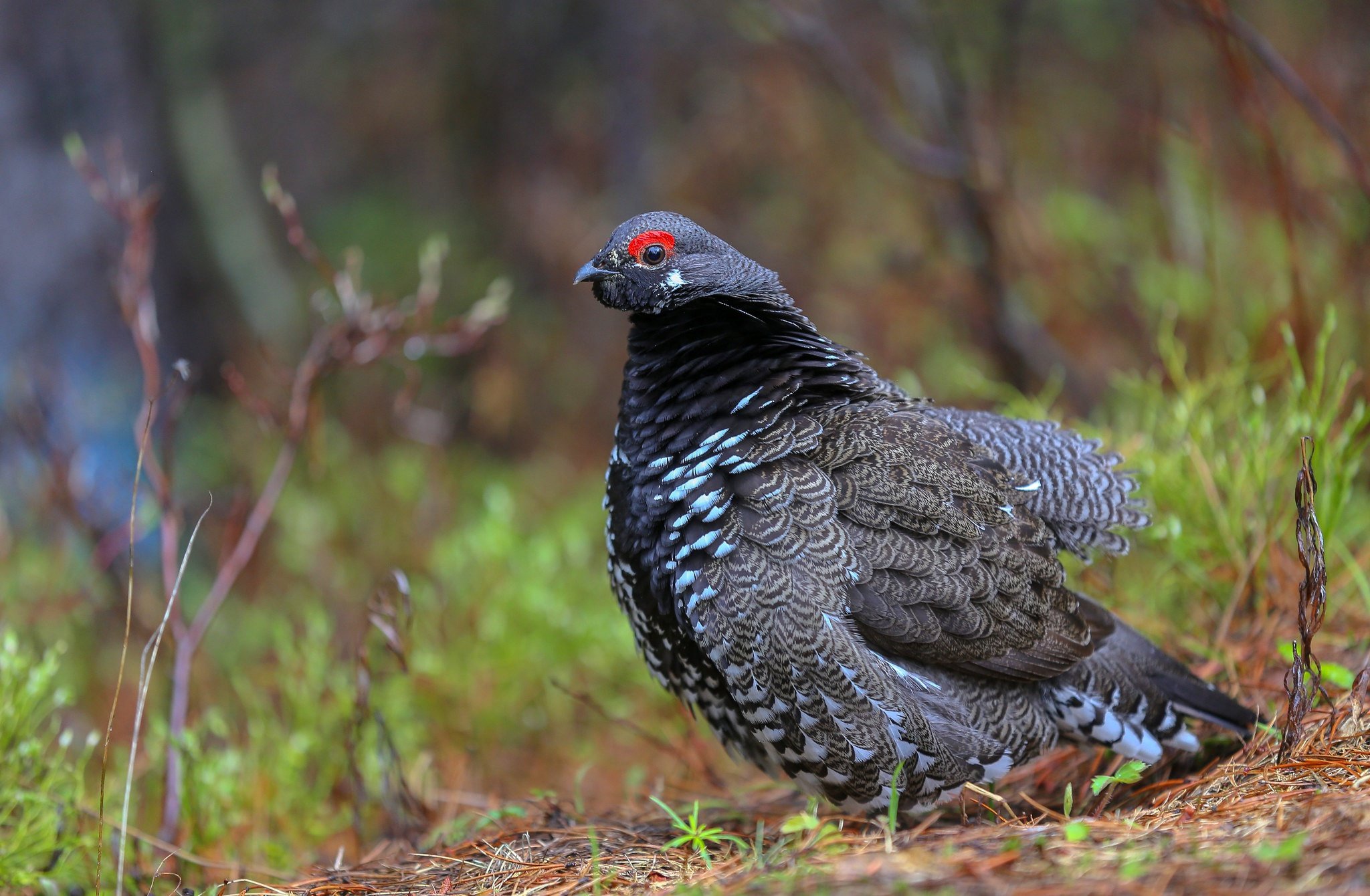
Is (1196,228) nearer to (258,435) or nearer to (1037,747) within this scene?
(1037,747)

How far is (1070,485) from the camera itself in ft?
10.5

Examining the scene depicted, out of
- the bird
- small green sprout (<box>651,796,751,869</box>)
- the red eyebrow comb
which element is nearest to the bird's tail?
the bird

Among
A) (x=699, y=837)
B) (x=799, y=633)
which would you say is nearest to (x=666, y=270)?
(x=799, y=633)

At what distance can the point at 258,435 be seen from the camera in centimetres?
709

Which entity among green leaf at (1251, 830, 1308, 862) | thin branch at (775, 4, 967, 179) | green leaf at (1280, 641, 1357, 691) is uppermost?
thin branch at (775, 4, 967, 179)

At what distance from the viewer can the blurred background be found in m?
3.71

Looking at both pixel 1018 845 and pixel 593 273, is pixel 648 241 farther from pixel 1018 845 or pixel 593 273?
pixel 1018 845

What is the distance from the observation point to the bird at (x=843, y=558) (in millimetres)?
2742

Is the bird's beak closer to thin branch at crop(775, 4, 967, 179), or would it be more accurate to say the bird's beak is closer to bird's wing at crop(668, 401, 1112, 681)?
bird's wing at crop(668, 401, 1112, 681)

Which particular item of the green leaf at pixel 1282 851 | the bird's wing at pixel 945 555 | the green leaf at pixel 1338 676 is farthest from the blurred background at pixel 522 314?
the green leaf at pixel 1282 851

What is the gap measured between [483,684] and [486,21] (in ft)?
19.9

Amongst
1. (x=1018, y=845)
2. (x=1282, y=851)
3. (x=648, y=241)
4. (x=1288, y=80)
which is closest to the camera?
(x=1282, y=851)

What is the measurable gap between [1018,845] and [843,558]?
2.91 ft

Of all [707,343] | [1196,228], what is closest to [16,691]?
[707,343]
